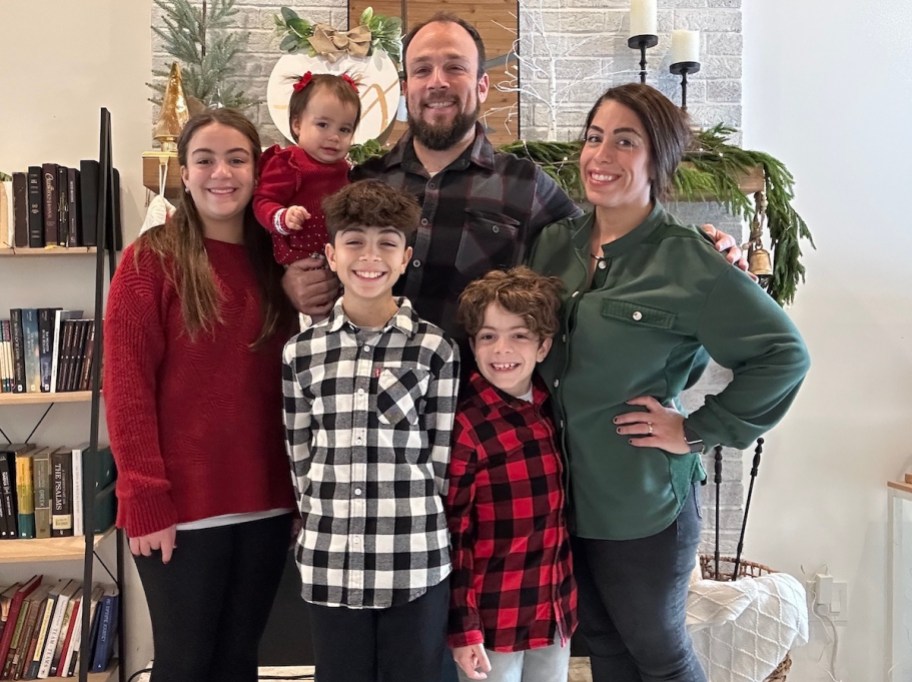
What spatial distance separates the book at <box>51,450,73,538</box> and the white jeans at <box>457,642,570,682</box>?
157cm

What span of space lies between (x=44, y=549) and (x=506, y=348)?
178 cm

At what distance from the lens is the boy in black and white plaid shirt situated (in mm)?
1109

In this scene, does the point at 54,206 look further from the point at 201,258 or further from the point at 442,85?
the point at 442,85

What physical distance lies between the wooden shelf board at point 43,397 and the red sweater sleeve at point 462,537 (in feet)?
5.04

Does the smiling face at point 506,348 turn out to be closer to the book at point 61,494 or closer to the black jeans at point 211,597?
the black jeans at point 211,597

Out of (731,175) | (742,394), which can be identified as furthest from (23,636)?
(731,175)

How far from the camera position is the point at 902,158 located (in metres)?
2.49

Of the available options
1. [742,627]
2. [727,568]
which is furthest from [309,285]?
[727,568]

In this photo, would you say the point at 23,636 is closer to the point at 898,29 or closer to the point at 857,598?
the point at 857,598

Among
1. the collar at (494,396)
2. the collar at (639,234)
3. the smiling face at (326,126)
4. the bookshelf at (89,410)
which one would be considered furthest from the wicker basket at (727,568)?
the bookshelf at (89,410)

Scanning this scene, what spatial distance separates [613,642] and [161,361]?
103 cm

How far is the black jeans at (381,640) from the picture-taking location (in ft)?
3.67

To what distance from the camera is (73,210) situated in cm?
216

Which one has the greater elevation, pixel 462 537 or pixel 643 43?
pixel 643 43
